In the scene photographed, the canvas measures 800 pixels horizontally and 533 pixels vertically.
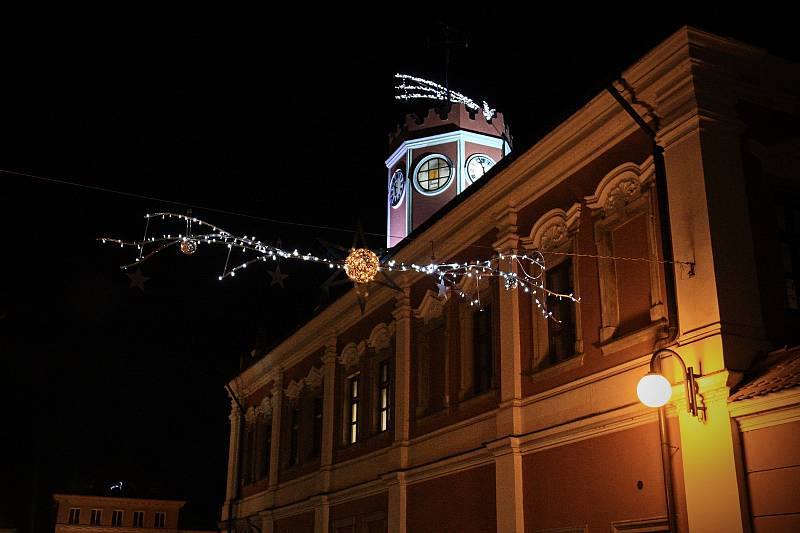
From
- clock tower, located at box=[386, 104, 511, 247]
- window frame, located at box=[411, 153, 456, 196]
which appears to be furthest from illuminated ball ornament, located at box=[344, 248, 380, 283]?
window frame, located at box=[411, 153, 456, 196]

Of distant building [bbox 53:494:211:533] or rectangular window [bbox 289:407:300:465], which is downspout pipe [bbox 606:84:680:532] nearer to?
rectangular window [bbox 289:407:300:465]

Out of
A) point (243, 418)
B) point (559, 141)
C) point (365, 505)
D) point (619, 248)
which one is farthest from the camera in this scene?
point (243, 418)

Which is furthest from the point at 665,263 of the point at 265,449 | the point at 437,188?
the point at 265,449

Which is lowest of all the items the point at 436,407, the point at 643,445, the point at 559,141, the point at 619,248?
the point at 643,445

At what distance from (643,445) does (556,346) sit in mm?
2847

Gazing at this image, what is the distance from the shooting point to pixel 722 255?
11.8 metres

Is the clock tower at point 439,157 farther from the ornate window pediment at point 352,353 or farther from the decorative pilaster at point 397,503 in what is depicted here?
the decorative pilaster at point 397,503

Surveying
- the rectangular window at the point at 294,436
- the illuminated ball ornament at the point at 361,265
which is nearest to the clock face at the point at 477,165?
the rectangular window at the point at 294,436

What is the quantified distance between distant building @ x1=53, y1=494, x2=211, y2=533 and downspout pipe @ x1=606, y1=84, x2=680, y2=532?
53.9 meters

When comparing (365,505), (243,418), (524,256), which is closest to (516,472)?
(524,256)

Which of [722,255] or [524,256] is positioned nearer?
[722,255]

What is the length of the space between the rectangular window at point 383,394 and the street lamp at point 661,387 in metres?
10.0

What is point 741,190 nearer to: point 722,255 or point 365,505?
point 722,255

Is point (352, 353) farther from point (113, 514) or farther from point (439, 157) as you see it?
point (113, 514)
